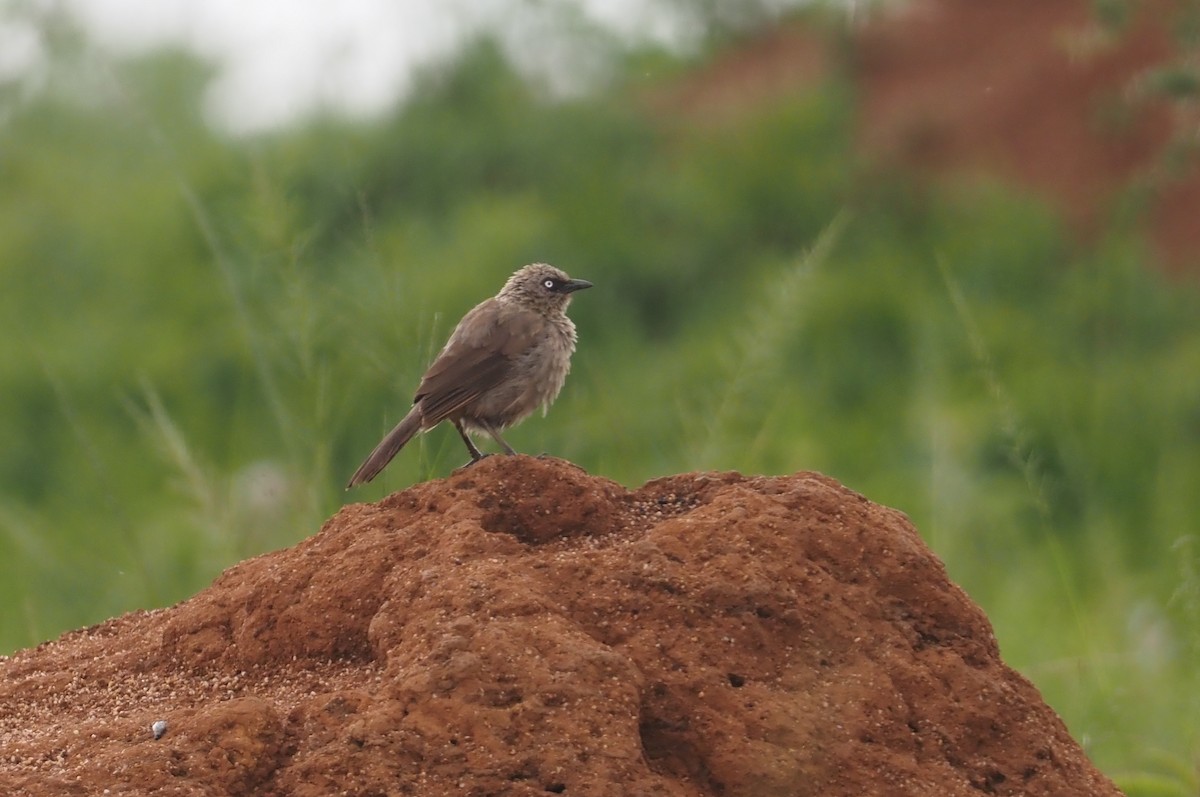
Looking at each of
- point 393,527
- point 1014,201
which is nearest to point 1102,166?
point 1014,201

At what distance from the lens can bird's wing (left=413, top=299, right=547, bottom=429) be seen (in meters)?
4.99

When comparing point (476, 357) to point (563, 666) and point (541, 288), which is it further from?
point (563, 666)

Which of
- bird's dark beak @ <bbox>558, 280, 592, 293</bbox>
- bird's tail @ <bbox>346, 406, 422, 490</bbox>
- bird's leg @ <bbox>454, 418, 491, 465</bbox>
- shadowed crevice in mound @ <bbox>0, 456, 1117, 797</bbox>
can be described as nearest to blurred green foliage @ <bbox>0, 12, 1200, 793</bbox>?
bird's dark beak @ <bbox>558, 280, 592, 293</bbox>

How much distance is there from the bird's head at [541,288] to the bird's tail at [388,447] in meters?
0.85

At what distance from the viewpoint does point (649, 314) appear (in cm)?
1094

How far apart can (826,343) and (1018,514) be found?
1624mm

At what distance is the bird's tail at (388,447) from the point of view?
4.86m

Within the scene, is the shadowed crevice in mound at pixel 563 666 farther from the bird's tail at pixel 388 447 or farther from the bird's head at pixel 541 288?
the bird's head at pixel 541 288

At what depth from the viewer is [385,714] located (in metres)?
3.03

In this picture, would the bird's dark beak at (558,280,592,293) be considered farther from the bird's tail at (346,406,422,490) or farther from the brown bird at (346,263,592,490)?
the bird's tail at (346,406,422,490)

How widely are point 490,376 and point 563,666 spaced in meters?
2.12

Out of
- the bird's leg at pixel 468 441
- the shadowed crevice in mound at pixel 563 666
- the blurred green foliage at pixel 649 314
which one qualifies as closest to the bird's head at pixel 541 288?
the bird's leg at pixel 468 441

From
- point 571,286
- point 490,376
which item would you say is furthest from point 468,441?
point 571,286

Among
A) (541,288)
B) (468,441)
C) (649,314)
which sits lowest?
(468,441)
